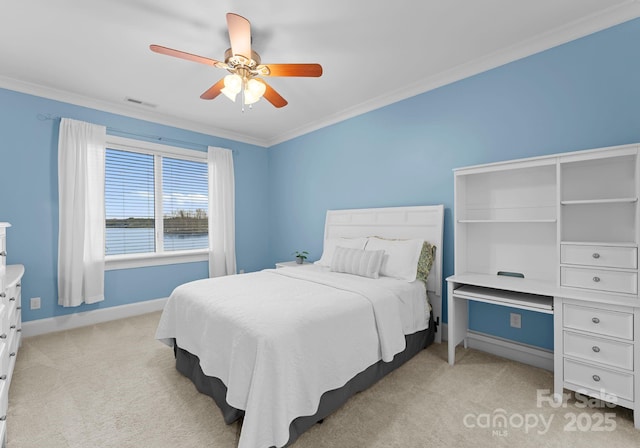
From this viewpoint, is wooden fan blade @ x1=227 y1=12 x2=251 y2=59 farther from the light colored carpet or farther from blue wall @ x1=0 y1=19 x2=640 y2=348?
the light colored carpet

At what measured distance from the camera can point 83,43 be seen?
94.2 inches

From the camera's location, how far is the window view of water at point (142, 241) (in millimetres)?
3762

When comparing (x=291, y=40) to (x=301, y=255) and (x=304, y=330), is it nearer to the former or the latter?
(x=304, y=330)

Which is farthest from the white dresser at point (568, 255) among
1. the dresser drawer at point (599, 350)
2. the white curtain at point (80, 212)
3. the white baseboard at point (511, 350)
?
the white curtain at point (80, 212)

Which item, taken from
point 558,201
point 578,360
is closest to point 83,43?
point 558,201

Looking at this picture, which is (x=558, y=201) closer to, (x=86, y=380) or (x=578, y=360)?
(x=578, y=360)

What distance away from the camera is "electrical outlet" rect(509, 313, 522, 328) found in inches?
99.9

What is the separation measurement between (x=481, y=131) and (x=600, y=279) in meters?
1.52

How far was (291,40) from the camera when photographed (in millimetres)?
2377

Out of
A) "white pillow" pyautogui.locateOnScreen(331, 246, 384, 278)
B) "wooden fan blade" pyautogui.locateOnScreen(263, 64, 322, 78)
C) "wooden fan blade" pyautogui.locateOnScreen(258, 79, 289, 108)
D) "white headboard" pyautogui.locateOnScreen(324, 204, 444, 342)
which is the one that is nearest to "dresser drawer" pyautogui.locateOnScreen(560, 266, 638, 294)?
"white headboard" pyautogui.locateOnScreen(324, 204, 444, 342)

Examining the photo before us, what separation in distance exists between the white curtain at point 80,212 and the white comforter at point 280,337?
5.55ft

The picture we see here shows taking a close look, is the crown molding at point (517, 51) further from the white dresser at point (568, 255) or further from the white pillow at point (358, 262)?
the white pillow at point (358, 262)

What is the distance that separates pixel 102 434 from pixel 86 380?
0.80 metres

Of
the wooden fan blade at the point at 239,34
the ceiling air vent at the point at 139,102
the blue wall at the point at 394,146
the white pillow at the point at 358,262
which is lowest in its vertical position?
the white pillow at the point at 358,262
